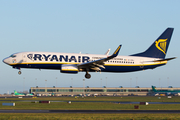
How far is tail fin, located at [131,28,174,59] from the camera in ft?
216

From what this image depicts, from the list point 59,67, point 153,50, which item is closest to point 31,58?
point 59,67

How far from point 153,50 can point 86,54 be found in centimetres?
1835

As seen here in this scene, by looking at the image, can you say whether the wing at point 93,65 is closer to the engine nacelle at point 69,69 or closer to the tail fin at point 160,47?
the engine nacelle at point 69,69

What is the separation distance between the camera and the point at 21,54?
56531 mm

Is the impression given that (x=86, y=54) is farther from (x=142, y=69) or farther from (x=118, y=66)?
(x=142, y=69)

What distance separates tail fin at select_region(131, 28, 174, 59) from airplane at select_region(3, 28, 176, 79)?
0.57m

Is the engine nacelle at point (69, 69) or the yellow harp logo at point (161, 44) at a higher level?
the yellow harp logo at point (161, 44)

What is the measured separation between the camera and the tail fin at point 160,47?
6575cm

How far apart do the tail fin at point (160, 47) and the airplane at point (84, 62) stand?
57cm

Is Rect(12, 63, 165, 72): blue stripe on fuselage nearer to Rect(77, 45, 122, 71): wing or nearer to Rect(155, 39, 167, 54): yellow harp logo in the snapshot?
Rect(77, 45, 122, 71): wing

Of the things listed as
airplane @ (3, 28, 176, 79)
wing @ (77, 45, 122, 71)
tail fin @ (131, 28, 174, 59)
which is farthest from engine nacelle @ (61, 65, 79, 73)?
tail fin @ (131, 28, 174, 59)

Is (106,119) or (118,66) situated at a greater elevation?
(118,66)

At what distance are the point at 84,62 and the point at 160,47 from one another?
70.8 ft

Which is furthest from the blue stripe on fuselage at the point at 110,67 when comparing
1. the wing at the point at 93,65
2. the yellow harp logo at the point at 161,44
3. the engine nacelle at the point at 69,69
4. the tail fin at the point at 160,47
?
the yellow harp logo at the point at 161,44
